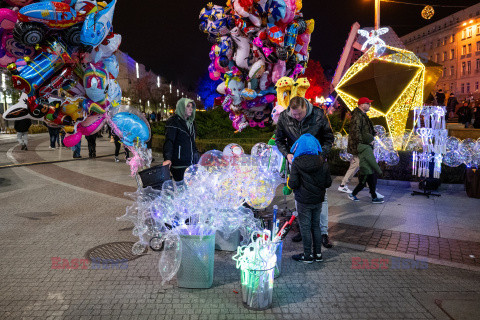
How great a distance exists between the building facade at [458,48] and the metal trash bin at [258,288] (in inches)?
2247

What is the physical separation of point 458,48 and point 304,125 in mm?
65635

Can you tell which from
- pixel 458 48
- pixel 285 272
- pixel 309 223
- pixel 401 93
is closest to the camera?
pixel 285 272

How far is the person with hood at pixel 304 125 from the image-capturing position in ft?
14.9

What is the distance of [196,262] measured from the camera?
145 inches

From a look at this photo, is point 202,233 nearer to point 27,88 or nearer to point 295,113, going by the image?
point 295,113

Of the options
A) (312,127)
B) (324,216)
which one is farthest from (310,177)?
(324,216)

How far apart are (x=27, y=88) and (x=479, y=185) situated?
821 centimetres

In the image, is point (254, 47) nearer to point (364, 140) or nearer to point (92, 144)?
point (364, 140)

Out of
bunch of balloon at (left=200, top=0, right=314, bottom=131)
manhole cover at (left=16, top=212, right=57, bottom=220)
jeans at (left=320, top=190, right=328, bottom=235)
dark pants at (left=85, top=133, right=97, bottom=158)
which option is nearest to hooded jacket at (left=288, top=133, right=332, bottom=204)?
jeans at (left=320, top=190, right=328, bottom=235)

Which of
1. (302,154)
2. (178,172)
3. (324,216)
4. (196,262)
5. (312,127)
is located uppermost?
(312,127)

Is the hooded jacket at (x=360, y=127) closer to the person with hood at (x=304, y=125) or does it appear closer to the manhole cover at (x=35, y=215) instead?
the person with hood at (x=304, y=125)

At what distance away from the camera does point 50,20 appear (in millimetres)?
4547

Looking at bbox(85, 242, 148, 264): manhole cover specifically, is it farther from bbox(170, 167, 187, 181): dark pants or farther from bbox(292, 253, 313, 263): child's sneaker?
bbox(292, 253, 313, 263): child's sneaker

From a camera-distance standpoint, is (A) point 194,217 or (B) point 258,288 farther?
(A) point 194,217
